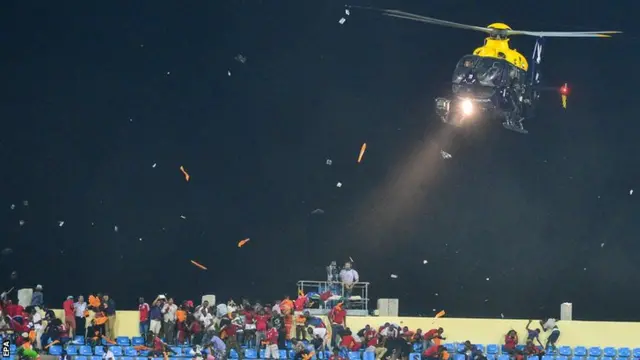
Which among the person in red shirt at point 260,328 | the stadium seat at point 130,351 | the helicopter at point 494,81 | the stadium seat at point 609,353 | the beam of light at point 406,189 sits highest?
the helicopter at point 494,81

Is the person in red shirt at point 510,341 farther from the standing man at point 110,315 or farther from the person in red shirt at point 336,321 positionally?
the standing man at point 110,315

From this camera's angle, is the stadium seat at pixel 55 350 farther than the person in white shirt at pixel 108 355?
Yes

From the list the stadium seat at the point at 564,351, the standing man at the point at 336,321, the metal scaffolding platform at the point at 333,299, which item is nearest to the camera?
the standing man at the point at 336,321

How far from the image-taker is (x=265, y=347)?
21.7 m

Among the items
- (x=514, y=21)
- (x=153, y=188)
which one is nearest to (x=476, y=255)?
(x=514, y=21)

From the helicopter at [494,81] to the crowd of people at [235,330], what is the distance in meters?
4.70

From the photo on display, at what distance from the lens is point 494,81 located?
23969mm

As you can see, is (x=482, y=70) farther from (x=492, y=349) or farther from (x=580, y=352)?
(x=580, y=352)

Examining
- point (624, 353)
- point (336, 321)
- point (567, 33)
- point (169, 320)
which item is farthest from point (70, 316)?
point (567, 33)

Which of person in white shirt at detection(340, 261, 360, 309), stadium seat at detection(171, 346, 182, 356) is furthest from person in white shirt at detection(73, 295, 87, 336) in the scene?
person in white shirt at detection(340, 261, 360, 309)

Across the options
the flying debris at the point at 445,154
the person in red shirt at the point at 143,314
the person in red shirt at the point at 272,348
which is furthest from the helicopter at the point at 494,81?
the person in red shirt at the point at 143,314

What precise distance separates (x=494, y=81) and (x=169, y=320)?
7552 millimetres

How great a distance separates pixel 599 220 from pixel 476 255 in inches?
118

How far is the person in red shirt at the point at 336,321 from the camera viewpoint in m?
→ 22.3
